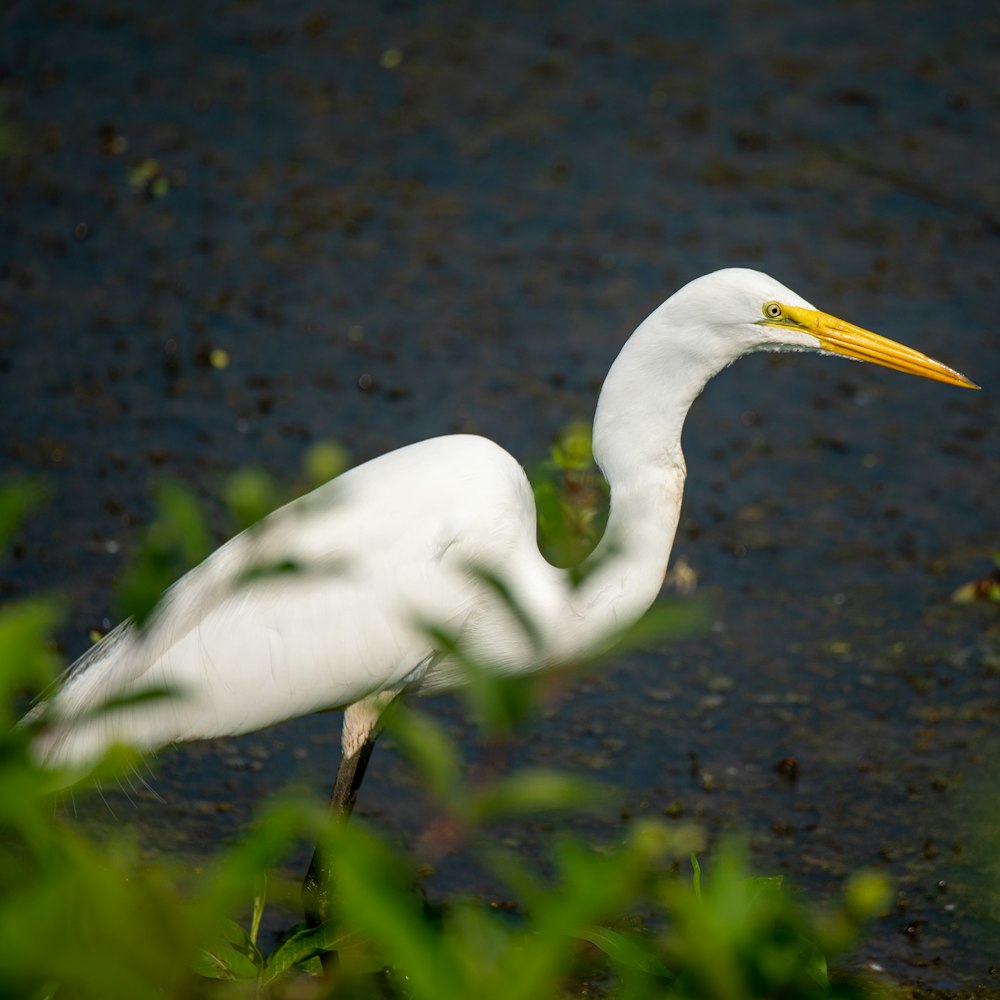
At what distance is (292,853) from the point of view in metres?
3.67

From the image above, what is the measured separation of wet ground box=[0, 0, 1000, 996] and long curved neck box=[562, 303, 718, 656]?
979mm

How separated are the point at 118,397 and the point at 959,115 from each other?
14.2 ft

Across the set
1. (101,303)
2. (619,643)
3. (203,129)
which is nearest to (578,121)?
(203,129)

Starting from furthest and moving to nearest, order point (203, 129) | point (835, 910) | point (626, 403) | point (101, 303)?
point (203, 129) → point (101, 303) → point (835, 910) → point (626, 403)

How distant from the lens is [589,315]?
5.91m

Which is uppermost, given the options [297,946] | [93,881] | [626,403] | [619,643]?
[93,881]

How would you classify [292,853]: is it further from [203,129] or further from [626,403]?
[203,129]

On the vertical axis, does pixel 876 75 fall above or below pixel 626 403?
below

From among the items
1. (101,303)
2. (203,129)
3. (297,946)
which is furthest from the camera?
(203,129)

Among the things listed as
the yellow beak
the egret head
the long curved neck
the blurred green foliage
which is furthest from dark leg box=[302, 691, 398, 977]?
the blurred green foliage

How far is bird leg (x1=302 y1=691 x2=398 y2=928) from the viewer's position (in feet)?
9.83

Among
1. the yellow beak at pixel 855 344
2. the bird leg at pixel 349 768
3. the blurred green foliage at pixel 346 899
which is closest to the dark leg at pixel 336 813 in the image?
the bird leg at pixel 349 768

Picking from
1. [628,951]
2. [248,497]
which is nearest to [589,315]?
[628,951]

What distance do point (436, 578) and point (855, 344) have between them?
0.99m
